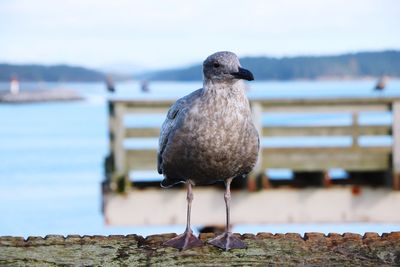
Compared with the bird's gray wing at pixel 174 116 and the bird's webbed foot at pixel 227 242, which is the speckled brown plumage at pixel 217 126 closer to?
the bird's gray wing at pixel 174 116

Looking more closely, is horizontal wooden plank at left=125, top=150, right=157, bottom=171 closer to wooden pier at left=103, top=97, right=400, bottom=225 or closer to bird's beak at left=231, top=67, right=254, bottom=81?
wooden pier at left=103, top=97, right=400, bottom=225

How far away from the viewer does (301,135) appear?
41.3 feet

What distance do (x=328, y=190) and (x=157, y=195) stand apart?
262 centimetres

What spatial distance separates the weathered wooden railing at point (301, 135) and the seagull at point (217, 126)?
8.77 m

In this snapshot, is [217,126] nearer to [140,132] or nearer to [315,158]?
[140,132]

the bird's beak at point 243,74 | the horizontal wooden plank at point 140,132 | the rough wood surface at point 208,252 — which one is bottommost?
the rough wood surface at point 208,252

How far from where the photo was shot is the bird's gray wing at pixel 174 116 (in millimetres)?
3355

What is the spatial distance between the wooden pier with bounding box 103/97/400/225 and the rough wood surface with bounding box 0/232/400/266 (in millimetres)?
9237

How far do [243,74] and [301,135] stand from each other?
9458mm

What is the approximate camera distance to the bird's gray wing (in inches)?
132

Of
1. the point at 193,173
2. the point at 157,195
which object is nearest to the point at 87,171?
the point at 157,195

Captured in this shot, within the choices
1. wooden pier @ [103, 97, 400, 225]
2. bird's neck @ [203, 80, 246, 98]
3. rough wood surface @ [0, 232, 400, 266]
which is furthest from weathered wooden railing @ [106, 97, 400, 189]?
rough wood surface @ [0, 232, 400, 266]

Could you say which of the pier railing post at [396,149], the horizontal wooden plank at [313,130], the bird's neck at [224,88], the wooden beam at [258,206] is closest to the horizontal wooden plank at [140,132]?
the wooden beam at [258,206]

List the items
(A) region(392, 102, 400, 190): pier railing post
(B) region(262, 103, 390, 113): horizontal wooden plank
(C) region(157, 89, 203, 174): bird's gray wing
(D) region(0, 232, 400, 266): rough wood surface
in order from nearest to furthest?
(D) region(0, 232, 400, 266): rough wood surface → (C) region(157, 89, 203, 174): bird's gray wing → (B) region(262, 103, 390, 113): horizontal wooden plank → (A) region(392, 102, 400, 190): pier railing post
